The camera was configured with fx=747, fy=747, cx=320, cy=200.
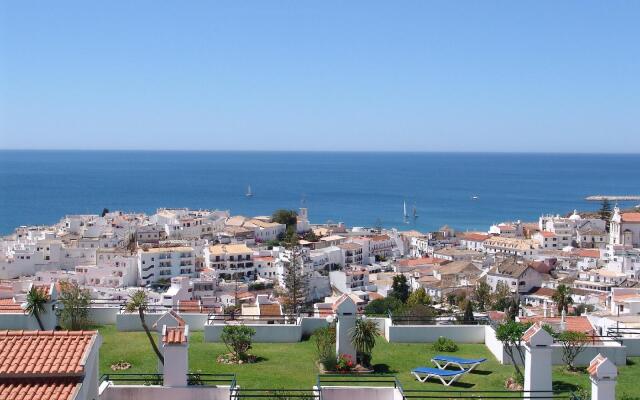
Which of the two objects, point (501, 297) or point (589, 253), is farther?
point (589, 253)

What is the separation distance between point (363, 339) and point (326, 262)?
5742 centimetres

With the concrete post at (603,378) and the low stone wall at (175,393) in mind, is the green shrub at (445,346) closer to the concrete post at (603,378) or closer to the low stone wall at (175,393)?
the concrete post at (603,378)

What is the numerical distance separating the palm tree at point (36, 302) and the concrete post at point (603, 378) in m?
9.69

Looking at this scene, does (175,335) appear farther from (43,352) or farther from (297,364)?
(297,364)

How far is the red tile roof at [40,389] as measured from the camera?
8242mm

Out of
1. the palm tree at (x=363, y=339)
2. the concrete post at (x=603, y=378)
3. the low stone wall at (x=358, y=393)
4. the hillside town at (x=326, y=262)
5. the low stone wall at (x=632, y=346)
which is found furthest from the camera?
the hillside town at (x=326, y=262)

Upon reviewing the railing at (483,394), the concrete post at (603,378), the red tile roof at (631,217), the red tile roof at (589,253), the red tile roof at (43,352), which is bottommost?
the red tile roof at (589,253)

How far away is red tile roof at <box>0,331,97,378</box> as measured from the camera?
28.0 ft

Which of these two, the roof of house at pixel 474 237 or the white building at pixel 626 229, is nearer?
the white building at pixel 626 229

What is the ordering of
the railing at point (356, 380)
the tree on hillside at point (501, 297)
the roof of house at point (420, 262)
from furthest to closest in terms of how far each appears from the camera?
1. the roof of house at point (420, 262)
2. the tree on hillside at point (501, 297)
3. the railing at point (356, 380)

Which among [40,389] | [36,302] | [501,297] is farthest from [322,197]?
[40,389]

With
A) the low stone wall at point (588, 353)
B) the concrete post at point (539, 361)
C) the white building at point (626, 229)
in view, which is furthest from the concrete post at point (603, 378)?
the white building at point (626, 229)

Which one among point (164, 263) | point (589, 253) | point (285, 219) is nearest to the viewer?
point (164, 263)

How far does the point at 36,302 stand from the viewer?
45.6 feet
